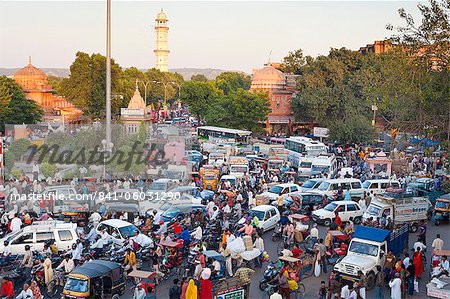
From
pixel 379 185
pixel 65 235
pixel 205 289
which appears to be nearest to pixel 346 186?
pixel 379 185

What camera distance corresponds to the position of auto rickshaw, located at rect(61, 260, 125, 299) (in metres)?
11.7

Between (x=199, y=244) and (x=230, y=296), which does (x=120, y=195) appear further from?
(x=230, y=296)

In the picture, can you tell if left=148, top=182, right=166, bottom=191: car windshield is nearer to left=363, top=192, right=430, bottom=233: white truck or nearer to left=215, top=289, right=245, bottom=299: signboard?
left=363, top=192, right=430, bottom=233: white truck

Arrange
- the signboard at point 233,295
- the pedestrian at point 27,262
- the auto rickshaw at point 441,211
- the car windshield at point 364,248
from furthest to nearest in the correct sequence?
the auto rickshaw at point 441,211 → the car windshield at point 364,248 → the pedestrian at point 27,262 → the signboard at point 233,295

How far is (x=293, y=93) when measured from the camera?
185 feet

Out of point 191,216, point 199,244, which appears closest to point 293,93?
point 191,216

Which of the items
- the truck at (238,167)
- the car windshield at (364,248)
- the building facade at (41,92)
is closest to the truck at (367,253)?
the car windshield at (364,248)

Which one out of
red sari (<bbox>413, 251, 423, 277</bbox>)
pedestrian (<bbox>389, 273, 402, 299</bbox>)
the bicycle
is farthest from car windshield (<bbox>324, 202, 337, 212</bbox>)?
pedestrian (<bbox>389, 273, 402, 299</bbox>)

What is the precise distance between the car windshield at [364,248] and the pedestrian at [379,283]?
1.38ft

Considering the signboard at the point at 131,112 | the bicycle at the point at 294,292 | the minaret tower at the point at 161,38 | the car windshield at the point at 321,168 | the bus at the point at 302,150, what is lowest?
the bicycle at the point at 294,292

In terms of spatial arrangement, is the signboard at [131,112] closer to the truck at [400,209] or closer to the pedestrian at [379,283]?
the truck at [400,209]

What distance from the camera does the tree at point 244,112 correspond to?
4919cm

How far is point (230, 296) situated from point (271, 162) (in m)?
20.1

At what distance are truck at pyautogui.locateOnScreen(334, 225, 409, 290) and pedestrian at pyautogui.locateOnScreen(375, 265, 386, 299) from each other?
0.25 meters
